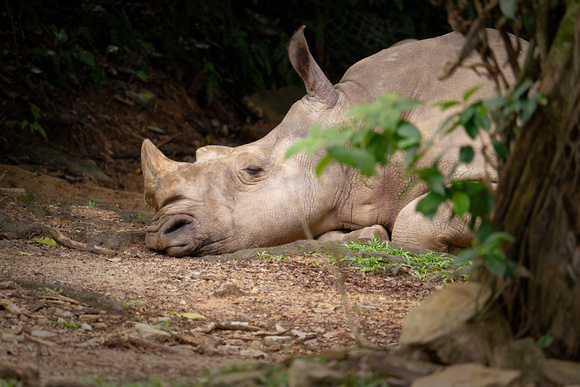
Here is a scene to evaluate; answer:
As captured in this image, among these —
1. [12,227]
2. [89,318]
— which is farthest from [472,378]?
[12,227]

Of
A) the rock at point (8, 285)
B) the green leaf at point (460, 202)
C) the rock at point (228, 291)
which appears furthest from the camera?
the rock at point (228, 291)

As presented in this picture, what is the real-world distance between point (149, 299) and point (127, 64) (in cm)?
788

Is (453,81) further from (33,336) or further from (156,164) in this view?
(33,336)

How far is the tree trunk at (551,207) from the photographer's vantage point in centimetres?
217

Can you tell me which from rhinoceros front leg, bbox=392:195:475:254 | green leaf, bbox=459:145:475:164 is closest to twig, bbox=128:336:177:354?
green leaf, bbox=459:145:475:164

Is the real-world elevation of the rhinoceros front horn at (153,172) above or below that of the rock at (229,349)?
above

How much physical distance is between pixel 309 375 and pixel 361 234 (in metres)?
3.49

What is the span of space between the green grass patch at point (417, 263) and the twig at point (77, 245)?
1832 millimetres

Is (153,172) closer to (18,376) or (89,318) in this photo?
(89,318)

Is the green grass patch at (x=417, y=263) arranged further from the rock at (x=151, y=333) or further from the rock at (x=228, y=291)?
the rock at (x=151, y=333)

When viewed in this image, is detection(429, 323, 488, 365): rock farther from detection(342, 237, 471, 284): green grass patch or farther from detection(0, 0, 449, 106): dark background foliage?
detection(0, 0, 449, 106): dark background foliage

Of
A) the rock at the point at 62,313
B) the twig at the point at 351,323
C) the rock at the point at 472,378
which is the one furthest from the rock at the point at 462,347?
the rock at the point at 62,313

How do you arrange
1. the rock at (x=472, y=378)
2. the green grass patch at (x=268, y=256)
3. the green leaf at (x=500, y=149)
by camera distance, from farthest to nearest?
1. the green grass patch at (x=268, y=256)
2. the green leaf at (x=500, y=149)
3. the rock at (x=472, y=378)

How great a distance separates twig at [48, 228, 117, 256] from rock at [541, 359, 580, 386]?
3590 millimetres
